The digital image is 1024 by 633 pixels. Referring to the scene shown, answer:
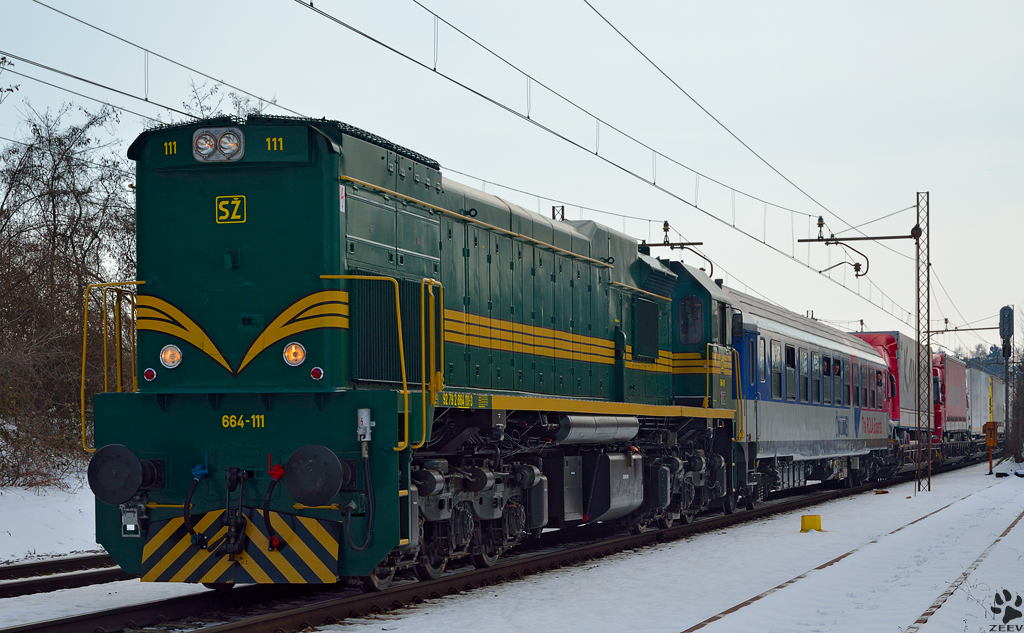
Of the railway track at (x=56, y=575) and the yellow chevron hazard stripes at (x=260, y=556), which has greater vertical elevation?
the yellow chevron hazard stripes at (x=260, y=556)

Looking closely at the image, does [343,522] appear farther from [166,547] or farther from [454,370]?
[454,370]

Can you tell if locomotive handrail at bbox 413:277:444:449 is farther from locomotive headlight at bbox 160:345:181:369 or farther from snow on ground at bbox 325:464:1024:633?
locomotive headlight at bbox 160:345:181:369

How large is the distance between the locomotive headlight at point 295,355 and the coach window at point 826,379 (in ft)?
53.3

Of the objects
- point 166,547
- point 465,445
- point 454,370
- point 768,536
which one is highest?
point 454,370

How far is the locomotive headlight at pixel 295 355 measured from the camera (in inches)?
322

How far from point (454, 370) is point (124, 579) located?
3931 mm

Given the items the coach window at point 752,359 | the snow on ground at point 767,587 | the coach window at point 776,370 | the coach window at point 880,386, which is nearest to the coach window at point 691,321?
the coach window at point 752,359

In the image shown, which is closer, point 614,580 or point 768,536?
point 614,580

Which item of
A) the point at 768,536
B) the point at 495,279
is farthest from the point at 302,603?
the point at 768,536

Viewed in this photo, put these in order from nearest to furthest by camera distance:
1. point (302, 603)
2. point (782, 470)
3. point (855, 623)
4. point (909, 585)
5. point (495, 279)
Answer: point (855, 623)
point (302, 603)
point (909, 585)
point (495, 279)
point (782, 470)

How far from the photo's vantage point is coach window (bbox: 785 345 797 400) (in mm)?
19875

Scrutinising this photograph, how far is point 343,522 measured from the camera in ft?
25.8

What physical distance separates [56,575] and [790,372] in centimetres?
1417

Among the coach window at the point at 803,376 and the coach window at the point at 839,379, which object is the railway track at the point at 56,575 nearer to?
the coach window at the point at 803,376
